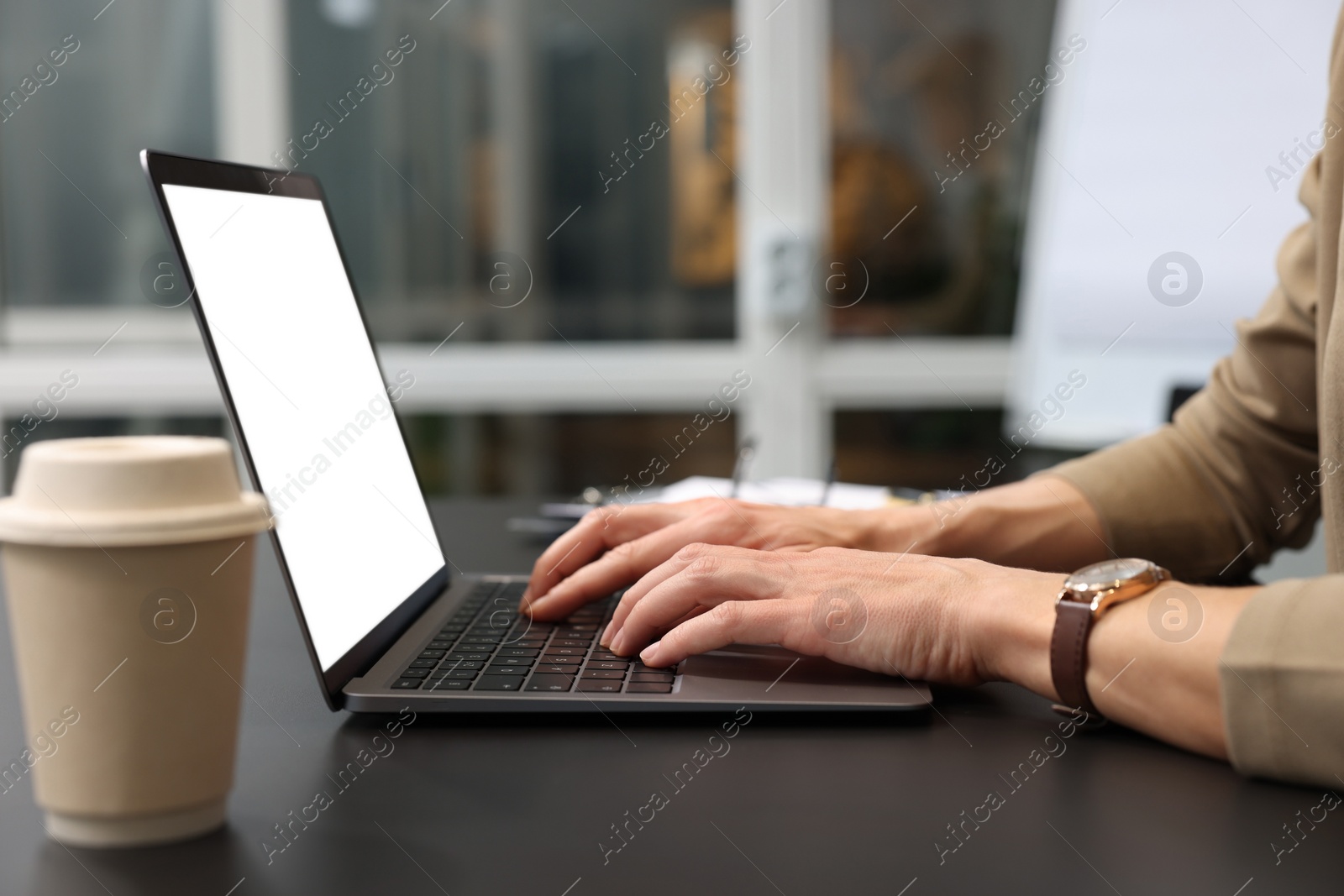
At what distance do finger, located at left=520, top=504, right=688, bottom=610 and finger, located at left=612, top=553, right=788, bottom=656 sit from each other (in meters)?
0.13

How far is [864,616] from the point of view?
2.20ft

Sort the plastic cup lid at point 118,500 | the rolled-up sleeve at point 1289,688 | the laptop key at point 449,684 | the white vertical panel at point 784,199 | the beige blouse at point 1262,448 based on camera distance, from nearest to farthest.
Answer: the plastic cup lid at point 118,500, the rolled-up sleeve at point 1289,688, the laptop key at point 449,684, the beige blouse at point 1262,448, the white vertical panel at point 784,199

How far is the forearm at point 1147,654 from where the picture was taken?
1.88 ft

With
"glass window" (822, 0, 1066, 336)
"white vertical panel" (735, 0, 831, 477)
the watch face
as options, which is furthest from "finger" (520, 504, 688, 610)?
"glass window" (822, 0, 1066, 336)

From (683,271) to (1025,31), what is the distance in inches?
41.0

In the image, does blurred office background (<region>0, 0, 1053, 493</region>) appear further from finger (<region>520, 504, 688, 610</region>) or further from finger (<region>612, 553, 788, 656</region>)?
finger (<region>612, 553, 788, 656</region>)

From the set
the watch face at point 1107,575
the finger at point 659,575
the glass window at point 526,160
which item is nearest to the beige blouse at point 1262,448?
the watch face at point 1107,575

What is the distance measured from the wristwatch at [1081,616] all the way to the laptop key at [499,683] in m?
0.29

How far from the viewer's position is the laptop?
57 cm

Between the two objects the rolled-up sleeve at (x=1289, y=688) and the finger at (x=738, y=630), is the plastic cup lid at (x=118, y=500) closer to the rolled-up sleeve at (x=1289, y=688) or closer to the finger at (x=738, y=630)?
the finger at (x=738, y=630)

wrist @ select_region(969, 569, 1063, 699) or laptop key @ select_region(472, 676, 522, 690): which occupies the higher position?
wrist @ select_region(969, 569, 1063, 699)

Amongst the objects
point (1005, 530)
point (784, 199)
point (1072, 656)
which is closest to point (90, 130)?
point (784, 199)

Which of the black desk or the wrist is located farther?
the wrist

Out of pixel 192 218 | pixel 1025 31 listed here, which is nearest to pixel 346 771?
pixel 192 218
